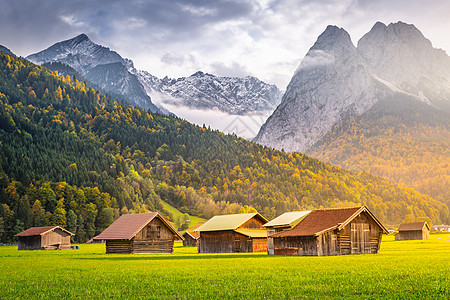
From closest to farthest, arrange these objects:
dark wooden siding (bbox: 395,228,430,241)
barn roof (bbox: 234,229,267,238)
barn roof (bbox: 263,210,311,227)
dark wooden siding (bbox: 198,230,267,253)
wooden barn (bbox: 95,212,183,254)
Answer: barn roof (bbox: 263,210,311,227) → wooden barn (bbox: 95,212,183,254) → barn roof (bbox: 234,229,267,238) → dark wooden siding (bbox: 198,230,267,253) → dark wooden siding (bbox: 395,228,430,241)

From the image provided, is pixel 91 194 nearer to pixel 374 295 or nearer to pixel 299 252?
pixel 299 252

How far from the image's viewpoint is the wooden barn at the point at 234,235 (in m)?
83.5

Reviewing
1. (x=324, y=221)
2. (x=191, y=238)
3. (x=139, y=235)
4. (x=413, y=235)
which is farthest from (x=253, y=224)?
(x=413, y=235)

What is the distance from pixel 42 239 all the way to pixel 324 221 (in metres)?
72.4

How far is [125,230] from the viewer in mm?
76938

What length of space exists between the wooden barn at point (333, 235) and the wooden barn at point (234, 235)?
14.8 meters

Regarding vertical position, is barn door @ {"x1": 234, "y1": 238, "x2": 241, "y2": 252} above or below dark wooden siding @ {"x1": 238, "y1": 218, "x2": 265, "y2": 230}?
below

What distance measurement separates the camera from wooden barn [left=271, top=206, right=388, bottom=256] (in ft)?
205

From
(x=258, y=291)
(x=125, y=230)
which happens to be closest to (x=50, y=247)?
(x=125, y=230)

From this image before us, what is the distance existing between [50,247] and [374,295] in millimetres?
101606

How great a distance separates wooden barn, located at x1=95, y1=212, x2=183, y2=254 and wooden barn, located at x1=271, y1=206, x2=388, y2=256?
70.4 feet

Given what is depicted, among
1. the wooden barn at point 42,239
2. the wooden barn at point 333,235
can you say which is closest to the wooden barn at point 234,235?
the wooden barn at point 333,235

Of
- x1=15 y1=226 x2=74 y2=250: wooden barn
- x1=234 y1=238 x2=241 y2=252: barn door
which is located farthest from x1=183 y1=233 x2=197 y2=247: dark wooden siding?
x1=234 y1=238 x2=241 y2=252: barn door

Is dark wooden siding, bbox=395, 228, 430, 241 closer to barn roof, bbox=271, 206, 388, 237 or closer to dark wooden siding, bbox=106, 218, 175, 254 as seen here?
barn roof, bbox=271, 206, 388, 237
